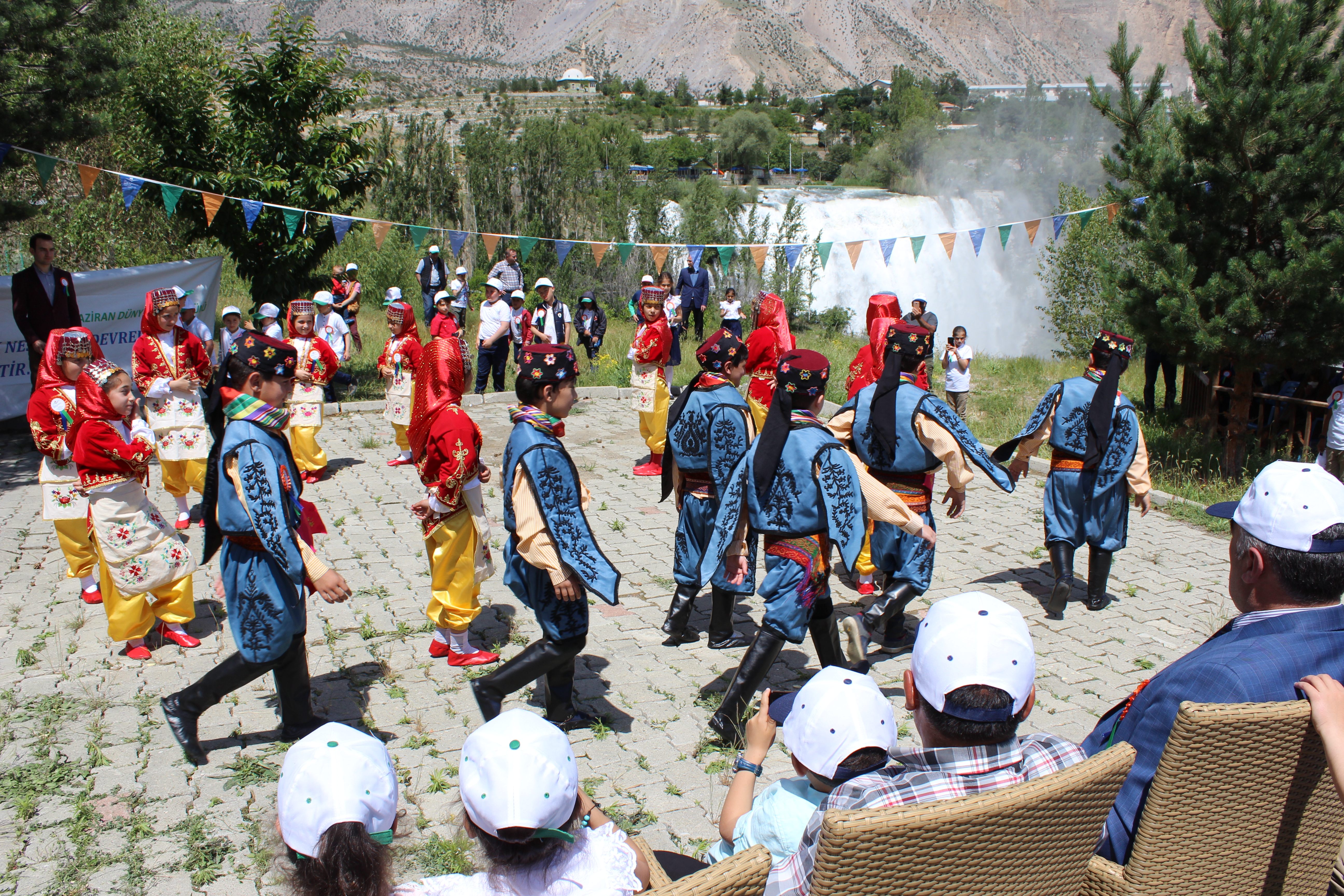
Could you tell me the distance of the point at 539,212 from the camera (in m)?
25.0

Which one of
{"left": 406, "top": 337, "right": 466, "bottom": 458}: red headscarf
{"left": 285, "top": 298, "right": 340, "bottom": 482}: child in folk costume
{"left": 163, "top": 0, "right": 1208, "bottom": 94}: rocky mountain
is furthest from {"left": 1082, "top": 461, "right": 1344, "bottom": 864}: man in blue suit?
{"left": 163, "top": 0, "right": 1208, "bottom": 94}: rocky mountain

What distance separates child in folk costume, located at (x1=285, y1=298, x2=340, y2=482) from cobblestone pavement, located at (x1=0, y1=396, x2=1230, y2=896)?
609 mm

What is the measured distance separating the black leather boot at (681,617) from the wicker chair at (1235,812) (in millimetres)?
3492

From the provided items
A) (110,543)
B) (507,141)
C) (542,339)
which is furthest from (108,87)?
(507,141)

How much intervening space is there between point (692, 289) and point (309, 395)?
852 centimetres

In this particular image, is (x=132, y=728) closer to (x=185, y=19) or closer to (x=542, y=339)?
(x=542, y=339)

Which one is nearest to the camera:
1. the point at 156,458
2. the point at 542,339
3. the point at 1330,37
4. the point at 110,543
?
the point at 110,543

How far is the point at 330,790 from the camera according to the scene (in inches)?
75.0

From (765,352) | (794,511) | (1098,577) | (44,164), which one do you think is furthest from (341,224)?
(1098,577)

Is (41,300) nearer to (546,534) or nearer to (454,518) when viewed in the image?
(454,518)

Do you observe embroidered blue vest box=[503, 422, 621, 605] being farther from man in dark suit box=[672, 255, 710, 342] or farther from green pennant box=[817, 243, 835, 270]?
man in dark suit box=[672, 255, 710, 342]

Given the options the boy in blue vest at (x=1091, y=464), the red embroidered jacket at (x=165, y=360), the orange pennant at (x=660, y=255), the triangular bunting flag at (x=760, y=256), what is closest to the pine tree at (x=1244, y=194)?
the boy in blue vest at (x=1091, y=464)

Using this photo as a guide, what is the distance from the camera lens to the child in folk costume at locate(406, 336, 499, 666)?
5094 mm

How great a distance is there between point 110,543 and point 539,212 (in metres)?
21.0
